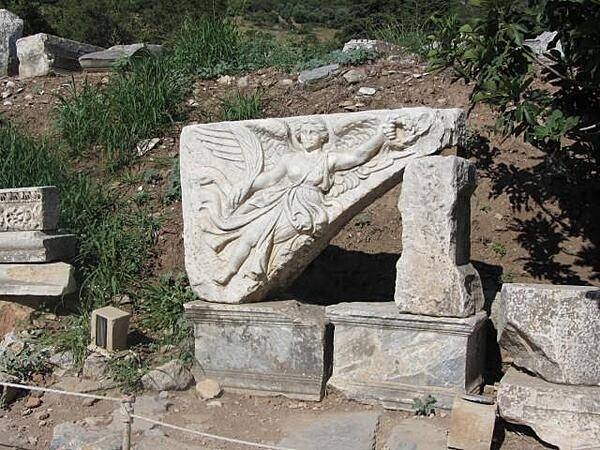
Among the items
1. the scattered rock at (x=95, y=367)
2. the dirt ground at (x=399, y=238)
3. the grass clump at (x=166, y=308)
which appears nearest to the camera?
the dirt ground at (x=399, y=238)

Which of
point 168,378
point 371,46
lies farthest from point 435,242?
point 371,46

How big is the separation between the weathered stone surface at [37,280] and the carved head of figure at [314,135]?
6.92 feet

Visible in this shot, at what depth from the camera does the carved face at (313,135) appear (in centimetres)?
472

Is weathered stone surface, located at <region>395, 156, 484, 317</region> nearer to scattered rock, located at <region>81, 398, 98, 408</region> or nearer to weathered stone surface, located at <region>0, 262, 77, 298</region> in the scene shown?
scattered rock, located at <region>81, 398, 98, 408</region>

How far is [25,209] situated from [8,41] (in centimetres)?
460

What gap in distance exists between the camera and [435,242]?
4.42m

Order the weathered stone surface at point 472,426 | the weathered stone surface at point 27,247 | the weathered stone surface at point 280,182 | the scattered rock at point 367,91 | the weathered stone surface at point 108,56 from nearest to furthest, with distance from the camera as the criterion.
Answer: the weathered stone surface at point 472,426 < the weathered stone surface at point 280,182 < the weathered stone surface at point 27,247 < the scattered rock at point 367,91 < the weathered stone surface at point 108,56

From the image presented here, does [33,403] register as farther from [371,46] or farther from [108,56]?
[371,46]

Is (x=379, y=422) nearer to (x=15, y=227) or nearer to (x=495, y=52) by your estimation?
(x=495, y=52)

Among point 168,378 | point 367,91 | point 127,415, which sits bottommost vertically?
point 168,378

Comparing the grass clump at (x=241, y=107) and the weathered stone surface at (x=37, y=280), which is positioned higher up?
the grass clump at (x=241, y=107)

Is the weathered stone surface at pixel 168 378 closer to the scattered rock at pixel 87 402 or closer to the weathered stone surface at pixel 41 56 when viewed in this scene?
the scattered rock at pixel 87 402

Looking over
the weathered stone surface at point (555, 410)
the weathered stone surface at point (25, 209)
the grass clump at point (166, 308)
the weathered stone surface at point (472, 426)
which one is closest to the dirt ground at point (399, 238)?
the grass clump at point (166, 308)

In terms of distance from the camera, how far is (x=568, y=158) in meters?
6.11
